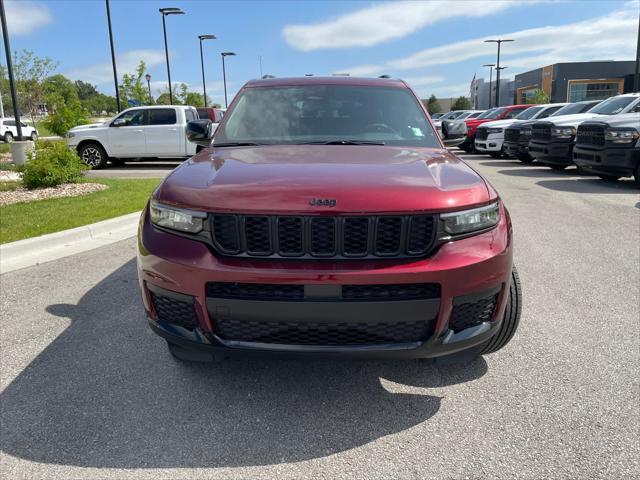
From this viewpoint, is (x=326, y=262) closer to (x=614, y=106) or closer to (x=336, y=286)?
(x=336, y=286)

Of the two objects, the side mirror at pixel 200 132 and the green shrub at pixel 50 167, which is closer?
the side mirror at pixel 200 132

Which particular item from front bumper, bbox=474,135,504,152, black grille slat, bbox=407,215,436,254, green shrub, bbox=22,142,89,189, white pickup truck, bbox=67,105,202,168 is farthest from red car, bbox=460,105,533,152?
black grille slat, bbox=407,215,436,254

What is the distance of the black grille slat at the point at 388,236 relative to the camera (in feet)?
7.63

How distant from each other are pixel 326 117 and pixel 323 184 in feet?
5.09

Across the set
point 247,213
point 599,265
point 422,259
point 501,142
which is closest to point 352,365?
point 422,259

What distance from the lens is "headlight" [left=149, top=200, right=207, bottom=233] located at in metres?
2.42

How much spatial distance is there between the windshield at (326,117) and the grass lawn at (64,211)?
11.5ft

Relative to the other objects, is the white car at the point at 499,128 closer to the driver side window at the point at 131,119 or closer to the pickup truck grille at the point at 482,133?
the pickup truck grille at the point at 482,133

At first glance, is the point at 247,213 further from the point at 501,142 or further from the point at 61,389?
the point at 501,142

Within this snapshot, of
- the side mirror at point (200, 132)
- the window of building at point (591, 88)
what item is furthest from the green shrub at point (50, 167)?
the window of building at point (591, 88)

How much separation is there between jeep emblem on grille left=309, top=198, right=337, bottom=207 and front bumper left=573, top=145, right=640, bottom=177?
10499 mm

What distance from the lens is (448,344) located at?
240cm

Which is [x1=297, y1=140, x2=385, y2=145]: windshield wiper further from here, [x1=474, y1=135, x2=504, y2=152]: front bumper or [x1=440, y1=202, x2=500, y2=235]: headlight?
[x1=474, y1=135, x2=504, y2=152]: front bumper

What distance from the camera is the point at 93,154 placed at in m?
16.0
